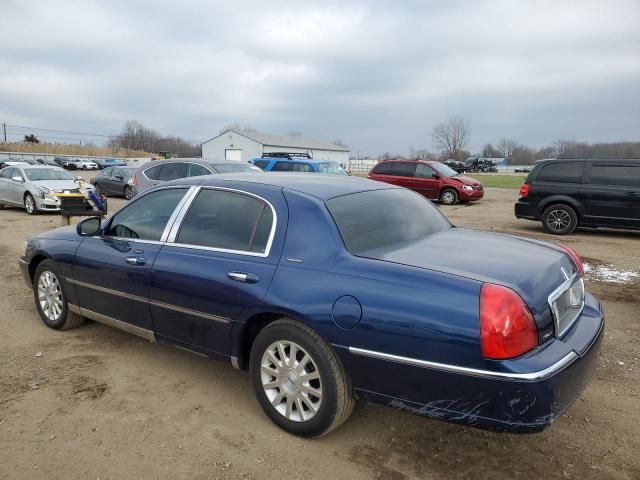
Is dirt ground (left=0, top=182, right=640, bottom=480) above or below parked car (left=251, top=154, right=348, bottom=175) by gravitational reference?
below

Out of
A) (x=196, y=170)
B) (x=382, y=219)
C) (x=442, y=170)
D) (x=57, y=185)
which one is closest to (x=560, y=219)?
(x=442, y=170)

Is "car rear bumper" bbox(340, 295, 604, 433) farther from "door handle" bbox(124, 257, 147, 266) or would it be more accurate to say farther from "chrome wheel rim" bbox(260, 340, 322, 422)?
"door handle" bbox(124, 257, 147, 266)

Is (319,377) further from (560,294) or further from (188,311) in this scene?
(560,294)

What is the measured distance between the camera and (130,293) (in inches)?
153

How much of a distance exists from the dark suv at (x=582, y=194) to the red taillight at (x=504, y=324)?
958 cm

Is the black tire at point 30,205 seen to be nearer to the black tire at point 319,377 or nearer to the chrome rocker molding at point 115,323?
the chrome rocker molding at point 115,323

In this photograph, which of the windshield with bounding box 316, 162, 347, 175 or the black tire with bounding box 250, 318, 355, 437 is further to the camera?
the windshield with bounding box 316, 162, 347, 175

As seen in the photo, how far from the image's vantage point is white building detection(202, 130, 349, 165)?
199 ft

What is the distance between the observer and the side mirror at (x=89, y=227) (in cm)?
437

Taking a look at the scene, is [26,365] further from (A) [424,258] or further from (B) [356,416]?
(A) [424,258]

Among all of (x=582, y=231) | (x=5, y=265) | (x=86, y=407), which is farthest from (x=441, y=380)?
(x=582, y=231)

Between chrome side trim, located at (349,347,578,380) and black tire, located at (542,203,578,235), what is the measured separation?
31.1 ft

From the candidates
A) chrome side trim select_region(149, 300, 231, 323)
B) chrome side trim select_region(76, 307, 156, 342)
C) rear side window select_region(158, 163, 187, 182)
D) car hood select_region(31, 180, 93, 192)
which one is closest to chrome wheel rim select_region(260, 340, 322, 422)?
chrome side trim select_region(149, 300, 231, 323)

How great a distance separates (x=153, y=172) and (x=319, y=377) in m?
9.93
